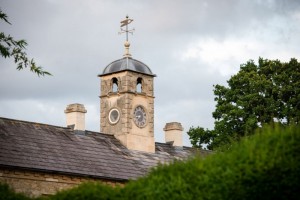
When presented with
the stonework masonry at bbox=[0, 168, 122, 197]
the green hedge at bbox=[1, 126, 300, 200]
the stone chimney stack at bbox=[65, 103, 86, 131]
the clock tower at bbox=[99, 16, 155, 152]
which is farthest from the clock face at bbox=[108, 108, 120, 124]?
the green hedge at bbox=[1, 126, 300, 200]

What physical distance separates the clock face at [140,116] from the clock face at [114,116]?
847 mm

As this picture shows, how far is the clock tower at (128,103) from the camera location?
42.8m

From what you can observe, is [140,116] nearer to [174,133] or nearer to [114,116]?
[114,116]

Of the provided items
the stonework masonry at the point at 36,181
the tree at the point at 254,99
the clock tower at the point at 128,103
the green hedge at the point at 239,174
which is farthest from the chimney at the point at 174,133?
the green hedge at the point at 239,174

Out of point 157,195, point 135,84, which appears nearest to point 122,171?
point 135,84

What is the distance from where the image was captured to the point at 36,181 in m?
35.1

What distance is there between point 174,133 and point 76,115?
683cm

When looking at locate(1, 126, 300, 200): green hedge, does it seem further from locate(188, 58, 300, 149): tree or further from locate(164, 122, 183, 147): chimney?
locate(188, 58, 300, 149): tree

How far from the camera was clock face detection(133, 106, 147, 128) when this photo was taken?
43.4 meters

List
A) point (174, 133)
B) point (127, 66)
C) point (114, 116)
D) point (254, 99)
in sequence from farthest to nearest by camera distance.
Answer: point (254, 99) → point (174, 133) → point (114, 116) → point (127, 66)

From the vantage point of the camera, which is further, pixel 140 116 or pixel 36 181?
pixel 140 116

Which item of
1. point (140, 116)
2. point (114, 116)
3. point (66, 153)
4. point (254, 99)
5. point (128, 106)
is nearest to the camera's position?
point (66, 153)

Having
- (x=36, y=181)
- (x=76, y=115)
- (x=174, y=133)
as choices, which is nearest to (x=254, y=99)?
(x=174, y=133)

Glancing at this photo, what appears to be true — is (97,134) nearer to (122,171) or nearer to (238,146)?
(122,171)
